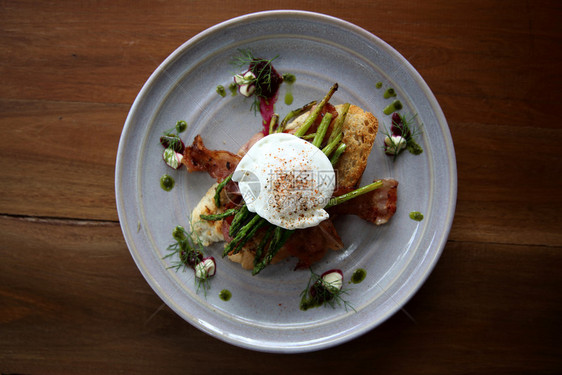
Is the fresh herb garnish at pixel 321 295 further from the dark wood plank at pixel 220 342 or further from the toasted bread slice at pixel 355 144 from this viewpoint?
the toasted bread slice at pixel 355 144

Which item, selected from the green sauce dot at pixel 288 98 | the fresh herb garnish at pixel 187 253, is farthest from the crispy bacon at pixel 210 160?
the green sauce dot at pixel 288 98

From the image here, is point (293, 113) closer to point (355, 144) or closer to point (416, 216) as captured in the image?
point (355, 144)

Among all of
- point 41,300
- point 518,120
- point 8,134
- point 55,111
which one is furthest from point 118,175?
point 518,120

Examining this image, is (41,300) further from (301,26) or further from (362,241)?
(301,26)

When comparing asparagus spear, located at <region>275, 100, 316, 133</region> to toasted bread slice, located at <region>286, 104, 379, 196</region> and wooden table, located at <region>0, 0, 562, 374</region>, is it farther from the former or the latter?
wooden table, located at <region>0, 0, 562, 374</region>

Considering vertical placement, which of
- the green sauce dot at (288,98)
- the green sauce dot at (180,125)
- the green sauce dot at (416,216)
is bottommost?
the green sauce dot at (416,216)

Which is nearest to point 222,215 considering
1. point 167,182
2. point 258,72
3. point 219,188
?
point 219,188

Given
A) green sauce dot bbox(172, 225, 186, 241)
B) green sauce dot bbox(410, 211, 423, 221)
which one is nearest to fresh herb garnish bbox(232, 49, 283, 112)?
green sauce dot bbox(172, 225, 186, 241)
